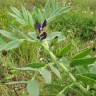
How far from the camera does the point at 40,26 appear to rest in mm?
1724

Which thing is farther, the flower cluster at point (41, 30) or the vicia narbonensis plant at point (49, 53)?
the flower cluster at point (41, 30)

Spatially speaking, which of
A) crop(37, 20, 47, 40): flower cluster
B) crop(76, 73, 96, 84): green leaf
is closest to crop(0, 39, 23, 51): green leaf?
crop(37, 20, 47, 40): flower cluster

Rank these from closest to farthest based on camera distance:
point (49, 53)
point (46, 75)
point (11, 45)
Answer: point (46, 75) → point (11, 45) → point (49, 53)

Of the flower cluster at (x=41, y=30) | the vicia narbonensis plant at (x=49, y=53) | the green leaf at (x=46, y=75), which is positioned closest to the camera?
the green leaf at (x=46, y=75)

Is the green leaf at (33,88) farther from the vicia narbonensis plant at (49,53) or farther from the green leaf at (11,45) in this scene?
the green leaf at (11,45)

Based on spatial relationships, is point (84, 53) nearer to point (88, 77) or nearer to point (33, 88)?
point (88, 77)

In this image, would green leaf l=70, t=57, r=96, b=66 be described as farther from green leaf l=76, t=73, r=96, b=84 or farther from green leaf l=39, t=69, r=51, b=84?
green leaf l=39, t=69, r=51, b=84

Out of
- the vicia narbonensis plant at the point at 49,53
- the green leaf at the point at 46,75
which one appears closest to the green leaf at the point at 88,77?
the vicia narbonensis plant at the point at 49,53

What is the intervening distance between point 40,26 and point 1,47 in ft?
0.75

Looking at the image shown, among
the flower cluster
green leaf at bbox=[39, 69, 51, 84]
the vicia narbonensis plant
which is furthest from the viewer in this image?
the flower cluster

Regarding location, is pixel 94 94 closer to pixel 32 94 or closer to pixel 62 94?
pixel 62 94

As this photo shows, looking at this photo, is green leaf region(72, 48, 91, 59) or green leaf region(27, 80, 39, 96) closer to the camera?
green leaf region(27, 80, 39, 96)

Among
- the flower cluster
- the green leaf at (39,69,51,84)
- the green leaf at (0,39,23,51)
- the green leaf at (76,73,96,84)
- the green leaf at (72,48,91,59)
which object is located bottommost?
the green leaf at (76,73,96,84)

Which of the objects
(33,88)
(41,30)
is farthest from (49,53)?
(33,88)
